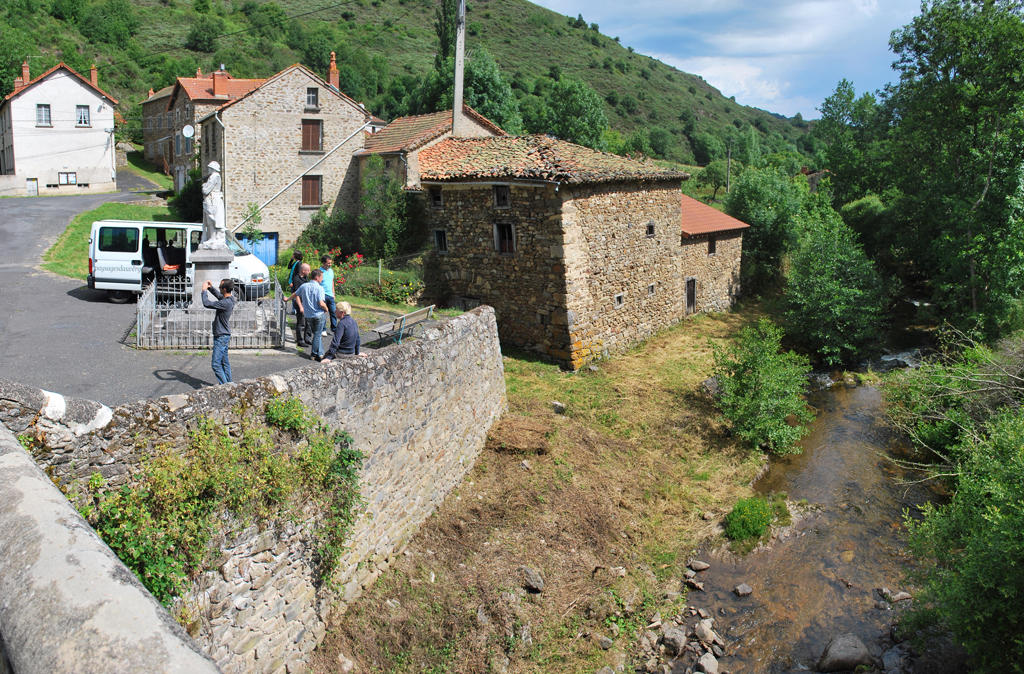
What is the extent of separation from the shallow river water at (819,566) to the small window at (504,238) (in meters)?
7.67

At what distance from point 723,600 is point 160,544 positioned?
744 cm

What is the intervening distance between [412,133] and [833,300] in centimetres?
1488

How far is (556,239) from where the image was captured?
50.6ft

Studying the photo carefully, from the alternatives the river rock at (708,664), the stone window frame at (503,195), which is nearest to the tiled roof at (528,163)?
the stone window frame at (503,195)

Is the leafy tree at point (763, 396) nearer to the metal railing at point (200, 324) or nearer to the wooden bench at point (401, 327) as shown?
the wooden bench at point (401, 327)

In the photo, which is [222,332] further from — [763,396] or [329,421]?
[763,396]

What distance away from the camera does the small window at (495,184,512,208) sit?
16.1m

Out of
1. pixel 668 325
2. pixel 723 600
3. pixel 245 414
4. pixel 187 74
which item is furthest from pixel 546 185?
pixel 187 74

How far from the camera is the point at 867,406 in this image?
16516 millimetres

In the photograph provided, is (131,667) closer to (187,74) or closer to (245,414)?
(245,414)

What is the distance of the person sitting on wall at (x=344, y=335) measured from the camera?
10.3 m

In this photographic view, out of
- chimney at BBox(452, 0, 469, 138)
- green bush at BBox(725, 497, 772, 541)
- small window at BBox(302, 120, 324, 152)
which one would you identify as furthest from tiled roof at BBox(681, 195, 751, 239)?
small window at BBox(302, 120, 324, 152)

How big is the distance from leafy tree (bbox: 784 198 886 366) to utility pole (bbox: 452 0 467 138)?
469 inches

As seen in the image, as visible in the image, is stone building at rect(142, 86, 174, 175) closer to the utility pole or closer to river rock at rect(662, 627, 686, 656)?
the utility pole
